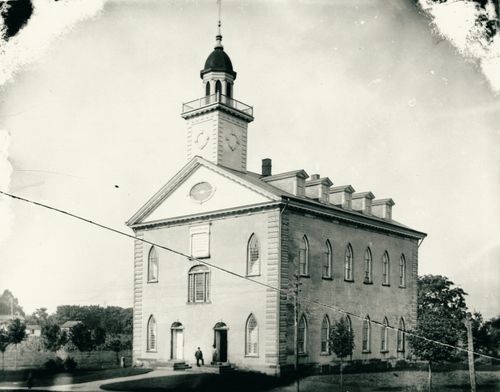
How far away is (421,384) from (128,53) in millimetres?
18579

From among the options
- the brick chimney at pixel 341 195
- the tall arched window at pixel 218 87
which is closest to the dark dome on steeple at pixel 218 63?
the tall arched window at pixel 218 87

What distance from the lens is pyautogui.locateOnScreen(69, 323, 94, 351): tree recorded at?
38938 mm

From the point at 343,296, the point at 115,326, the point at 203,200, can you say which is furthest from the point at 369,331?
the point at 115,326

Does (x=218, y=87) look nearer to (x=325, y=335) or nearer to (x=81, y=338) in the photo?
(x=325, y=335)

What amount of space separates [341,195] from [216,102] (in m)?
7.48

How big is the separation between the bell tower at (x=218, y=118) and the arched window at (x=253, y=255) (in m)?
5.89

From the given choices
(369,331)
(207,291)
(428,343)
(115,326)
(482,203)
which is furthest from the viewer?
(115,326)

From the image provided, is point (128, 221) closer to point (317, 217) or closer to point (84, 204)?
point (317, 217)

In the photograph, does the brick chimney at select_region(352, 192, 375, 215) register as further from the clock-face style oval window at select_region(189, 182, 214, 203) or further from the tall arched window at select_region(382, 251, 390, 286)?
the clock-face style oval window at select_region(189, 182, 214, 203)

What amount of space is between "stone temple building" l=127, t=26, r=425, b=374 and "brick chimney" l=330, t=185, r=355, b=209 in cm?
6

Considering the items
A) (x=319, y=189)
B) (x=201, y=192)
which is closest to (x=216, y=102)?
(x=201, y=192)

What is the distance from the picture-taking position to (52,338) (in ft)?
126

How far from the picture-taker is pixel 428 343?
2562 centimetres

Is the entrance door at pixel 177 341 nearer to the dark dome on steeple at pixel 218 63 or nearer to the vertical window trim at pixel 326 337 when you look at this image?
the vertical window trim at pixel 326 337
